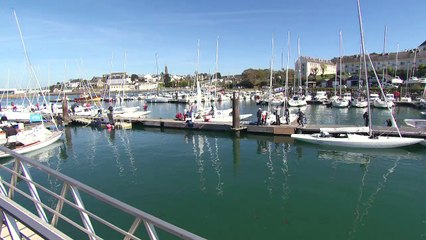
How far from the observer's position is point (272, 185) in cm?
1648

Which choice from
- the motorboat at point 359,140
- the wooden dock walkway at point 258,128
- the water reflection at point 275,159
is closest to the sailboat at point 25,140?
the wooden dock walkway at point 258,128

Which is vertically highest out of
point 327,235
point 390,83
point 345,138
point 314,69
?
point 314,69

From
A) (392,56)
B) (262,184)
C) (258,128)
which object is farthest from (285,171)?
(392,56)

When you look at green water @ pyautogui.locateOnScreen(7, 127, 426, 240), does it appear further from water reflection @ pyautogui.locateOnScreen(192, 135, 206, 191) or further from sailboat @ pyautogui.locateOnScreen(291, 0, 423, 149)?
sailboat @ pyautogui.locateOnScreen(291, 0, 423, 149)

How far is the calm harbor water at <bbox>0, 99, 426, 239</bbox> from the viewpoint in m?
11.8

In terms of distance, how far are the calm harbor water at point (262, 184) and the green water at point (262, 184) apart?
5 cm

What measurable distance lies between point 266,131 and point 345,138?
868cm

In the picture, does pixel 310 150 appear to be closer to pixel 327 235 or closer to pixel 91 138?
pixel 327 235

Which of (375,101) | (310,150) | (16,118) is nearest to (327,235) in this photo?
(310,150)

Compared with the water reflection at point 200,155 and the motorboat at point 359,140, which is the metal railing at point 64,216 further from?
the motorboat at point 359,140

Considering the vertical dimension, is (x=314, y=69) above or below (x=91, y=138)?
above

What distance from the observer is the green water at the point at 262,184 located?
38.7 feet

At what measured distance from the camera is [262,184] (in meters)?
16.7

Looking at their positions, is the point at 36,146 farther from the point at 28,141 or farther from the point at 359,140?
the point at 359,140
